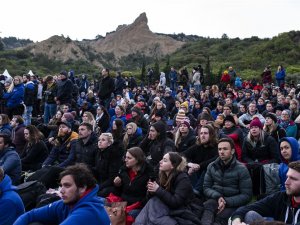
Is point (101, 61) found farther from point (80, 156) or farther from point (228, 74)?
point (80, 156)

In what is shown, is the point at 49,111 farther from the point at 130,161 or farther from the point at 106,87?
the point at 130,161

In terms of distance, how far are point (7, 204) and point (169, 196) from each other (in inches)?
74.1

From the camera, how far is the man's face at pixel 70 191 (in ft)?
11.5

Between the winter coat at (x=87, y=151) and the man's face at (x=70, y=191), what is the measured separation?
11.1ft

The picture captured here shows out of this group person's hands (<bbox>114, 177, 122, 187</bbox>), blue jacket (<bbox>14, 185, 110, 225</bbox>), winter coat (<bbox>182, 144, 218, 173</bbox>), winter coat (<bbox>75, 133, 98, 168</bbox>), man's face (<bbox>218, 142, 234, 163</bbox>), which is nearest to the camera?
blue jacket (<bbox>14, 185, 110, 225</bbox>)

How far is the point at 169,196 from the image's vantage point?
16.1ft

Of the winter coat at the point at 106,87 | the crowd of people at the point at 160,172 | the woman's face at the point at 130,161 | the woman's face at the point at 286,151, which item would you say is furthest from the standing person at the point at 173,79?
the woman's face at the point at 286,151

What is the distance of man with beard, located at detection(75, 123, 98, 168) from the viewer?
23.0ft

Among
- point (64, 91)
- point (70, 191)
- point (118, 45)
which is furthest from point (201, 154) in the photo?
point (118, 45)

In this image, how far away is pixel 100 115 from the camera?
10.4 m

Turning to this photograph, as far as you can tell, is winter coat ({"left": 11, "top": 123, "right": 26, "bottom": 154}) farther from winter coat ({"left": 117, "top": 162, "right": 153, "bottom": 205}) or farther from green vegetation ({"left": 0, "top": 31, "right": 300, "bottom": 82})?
green vegetation ({"left": 0, "top": 31, "right": 300, "bottom": 82})

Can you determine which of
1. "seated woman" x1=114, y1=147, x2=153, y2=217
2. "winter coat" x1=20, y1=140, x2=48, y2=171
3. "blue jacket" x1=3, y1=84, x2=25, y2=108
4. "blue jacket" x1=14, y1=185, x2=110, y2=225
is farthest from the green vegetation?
"blue jacket" x1=14, y1=185, x2=110, y2=225

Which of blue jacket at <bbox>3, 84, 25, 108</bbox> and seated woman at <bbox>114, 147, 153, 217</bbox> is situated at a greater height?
blue jacket at <bbox>3, 84, 25, 108</bbox>

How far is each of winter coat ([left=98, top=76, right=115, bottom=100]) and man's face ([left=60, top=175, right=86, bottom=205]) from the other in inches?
338
